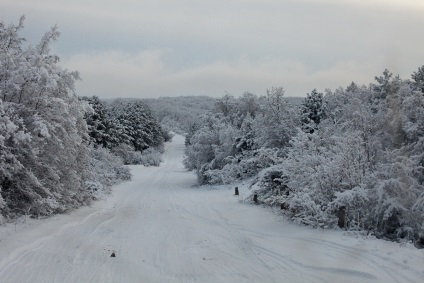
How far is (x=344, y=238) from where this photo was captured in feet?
33.9

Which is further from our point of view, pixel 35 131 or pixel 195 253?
pixel 35 131

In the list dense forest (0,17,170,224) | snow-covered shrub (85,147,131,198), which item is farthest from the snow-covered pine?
snow-covered shrub (85,147,131,198)

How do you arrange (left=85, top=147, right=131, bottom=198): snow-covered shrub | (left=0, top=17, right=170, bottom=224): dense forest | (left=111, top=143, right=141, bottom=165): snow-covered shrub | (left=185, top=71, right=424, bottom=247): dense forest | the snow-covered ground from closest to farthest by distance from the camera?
the snow-covered ground < (left=185, top=71, right=424, bottom=247): dense forest < (left=0, top=17, right=170, bottom=224): dense forest < (left=85, top=147, right=131, bottom=198): snow-covered shrub < (left=111, top=143, right=141, bottom=165): snow-covered shrub

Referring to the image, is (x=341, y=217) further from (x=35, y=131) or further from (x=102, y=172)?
(x=102, y=172)

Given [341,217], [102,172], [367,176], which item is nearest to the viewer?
[341,217]

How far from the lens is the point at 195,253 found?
33.0ft

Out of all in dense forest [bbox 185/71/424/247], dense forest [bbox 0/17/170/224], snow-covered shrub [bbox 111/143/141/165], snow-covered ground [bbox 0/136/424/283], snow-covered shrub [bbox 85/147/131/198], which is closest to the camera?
snow-covered ground [bbox 0/136/424/283]

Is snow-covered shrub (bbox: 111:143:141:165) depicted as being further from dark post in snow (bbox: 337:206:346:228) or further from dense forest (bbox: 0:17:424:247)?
dark post in snow (bbox: 337:206:346:228)

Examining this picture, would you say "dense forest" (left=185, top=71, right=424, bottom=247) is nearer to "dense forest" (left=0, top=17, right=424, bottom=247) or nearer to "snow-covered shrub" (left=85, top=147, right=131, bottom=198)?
"dense forest" (left=0, top=17, right=424, bottom=247)

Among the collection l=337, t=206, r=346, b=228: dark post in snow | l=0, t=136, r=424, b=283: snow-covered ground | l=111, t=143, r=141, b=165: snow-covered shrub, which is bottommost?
l=111, t=143, r=141, b=165: snow-covered shrub

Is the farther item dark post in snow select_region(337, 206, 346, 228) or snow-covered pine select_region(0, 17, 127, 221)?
snow-covered pine select_region(0, 17, 127, 221)

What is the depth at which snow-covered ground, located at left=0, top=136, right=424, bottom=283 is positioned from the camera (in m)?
7.98

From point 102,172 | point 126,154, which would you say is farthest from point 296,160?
point 126,154

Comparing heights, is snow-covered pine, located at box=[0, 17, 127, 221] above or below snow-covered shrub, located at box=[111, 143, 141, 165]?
above
